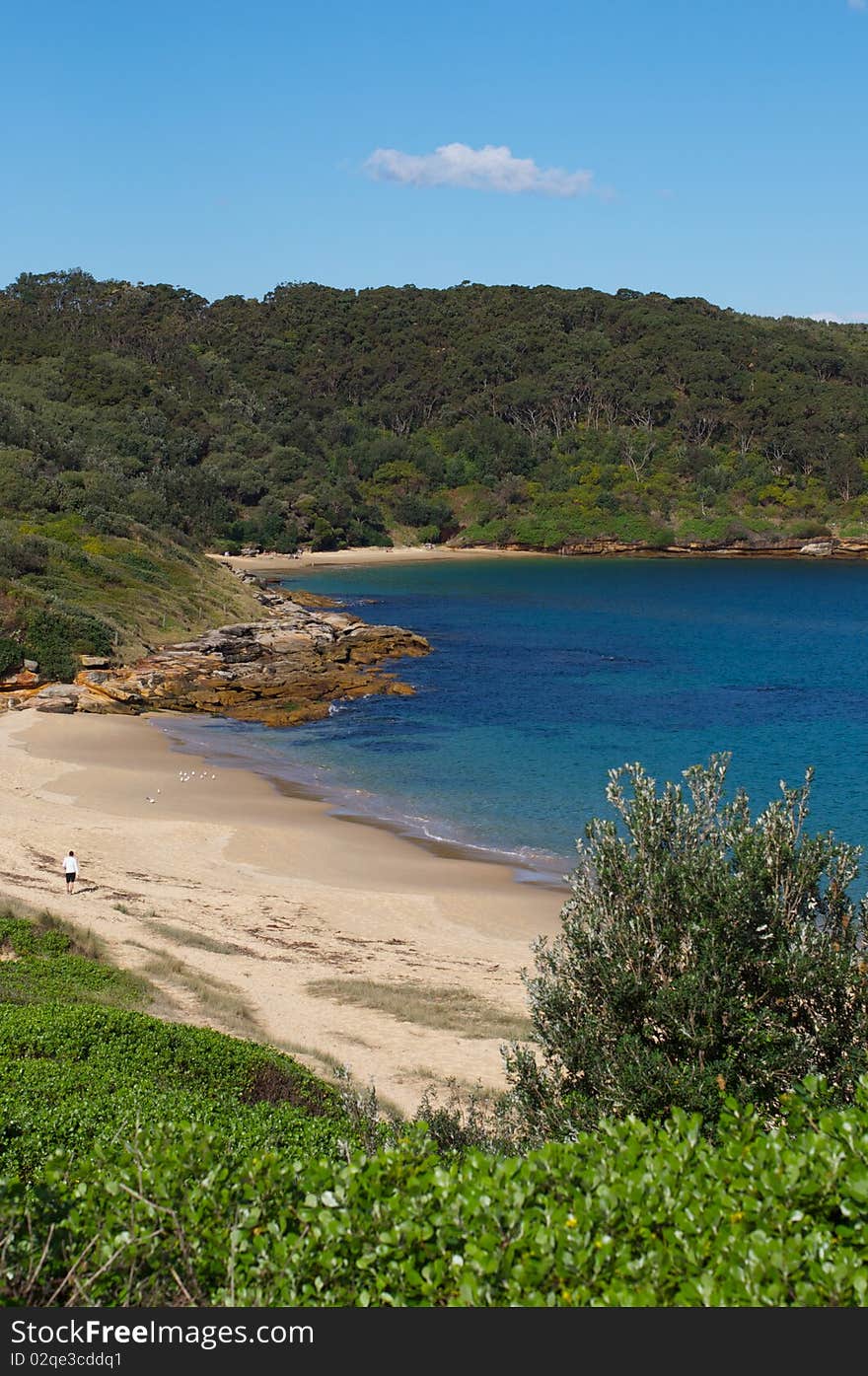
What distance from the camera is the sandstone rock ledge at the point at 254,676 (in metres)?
43.4

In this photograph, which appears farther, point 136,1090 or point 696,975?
point 136,1090

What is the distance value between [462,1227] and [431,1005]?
1093cm

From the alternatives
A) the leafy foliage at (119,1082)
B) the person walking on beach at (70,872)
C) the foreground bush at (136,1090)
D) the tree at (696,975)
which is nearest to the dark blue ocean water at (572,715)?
the person walking on beach at (70,872)

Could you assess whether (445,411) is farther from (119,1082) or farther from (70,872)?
(119,1082)

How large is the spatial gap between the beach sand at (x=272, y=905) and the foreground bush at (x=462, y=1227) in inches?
261

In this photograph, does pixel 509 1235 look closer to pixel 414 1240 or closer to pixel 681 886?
pixel 414 1240

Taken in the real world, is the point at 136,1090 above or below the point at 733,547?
below

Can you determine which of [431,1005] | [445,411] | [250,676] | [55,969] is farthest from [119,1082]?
[445,411]

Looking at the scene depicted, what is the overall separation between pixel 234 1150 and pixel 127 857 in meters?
17.4

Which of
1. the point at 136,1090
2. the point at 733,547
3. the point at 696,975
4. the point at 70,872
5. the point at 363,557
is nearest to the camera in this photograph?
the point at 696,975

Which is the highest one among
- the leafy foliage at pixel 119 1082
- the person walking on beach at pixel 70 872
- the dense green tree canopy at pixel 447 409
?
the dense green tree canopy at pixel 447 409

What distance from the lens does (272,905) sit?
72.1 ft

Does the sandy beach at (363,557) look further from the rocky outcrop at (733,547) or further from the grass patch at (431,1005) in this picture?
the grass patch at (431,1005)

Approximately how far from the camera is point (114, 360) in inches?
4609
